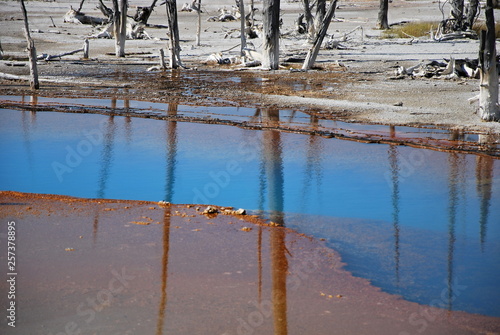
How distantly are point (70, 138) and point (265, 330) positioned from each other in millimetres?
7469

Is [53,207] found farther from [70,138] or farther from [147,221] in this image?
[70,138]

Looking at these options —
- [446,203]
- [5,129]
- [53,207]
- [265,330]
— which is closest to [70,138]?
[5,129]

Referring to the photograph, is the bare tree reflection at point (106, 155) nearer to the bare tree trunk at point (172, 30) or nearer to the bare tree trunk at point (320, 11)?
the bare tree trunk at point (172, 30)

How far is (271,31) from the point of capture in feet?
63.3

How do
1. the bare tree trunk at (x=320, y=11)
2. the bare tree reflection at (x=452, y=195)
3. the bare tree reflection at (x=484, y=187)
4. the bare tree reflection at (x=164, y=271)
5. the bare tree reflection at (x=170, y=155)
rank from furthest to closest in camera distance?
the bare tree trunk at (x=320, y=11)
the bare tree reflection at (x=170, y=155)
the bare tree reflection at (x=484, y=187)
the bare tree reflection at (x=452, y=195)
the bare tree reflection at (x=164, y=271)

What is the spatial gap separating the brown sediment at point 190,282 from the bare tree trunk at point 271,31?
12862mm

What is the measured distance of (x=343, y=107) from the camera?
45.8 ft

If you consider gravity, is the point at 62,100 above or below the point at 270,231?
above

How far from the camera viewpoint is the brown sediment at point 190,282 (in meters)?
4.71

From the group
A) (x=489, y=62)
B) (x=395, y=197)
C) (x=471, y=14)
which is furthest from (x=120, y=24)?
(x=395, y=197)

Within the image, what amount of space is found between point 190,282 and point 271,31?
14.8 metres

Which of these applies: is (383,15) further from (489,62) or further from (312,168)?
(312,168)

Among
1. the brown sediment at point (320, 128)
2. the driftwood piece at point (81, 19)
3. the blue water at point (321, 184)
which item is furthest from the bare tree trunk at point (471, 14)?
the blue water at point (321, 184)

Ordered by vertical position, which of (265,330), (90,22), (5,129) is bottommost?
(265,330)
